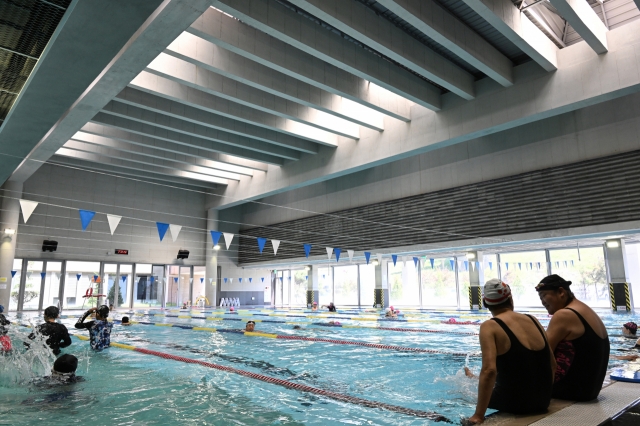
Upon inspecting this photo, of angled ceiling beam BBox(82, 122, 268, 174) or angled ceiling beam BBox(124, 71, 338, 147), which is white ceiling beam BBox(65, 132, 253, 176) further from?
angled ceiling beam BBox(124, 71, 338, 147)

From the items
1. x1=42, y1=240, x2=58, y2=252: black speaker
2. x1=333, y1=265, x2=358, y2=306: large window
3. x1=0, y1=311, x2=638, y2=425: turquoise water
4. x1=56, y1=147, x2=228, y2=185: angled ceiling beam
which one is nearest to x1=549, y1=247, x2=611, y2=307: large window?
x1=333, y1=265, x2=358, y2=306: large window

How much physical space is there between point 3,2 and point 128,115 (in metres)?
9.00

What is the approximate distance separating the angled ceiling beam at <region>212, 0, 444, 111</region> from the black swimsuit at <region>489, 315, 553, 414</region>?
24.3ft

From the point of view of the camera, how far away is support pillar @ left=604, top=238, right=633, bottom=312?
16.4 metres

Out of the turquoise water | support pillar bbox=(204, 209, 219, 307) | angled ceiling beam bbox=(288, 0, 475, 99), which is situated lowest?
the turquoise water

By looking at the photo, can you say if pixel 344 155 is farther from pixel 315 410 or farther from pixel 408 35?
pixel 315 410

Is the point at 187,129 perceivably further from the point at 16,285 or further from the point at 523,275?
the point at 523,275

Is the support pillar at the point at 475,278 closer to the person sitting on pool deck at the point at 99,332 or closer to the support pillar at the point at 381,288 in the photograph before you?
the support pillar at the point at 381,288

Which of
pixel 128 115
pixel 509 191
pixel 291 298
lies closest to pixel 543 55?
pixel 509 191

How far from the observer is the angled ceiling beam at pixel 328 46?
27.2ft

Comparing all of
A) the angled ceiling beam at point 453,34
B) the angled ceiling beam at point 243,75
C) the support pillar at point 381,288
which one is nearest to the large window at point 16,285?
the angled ceiling beam at point 243,75

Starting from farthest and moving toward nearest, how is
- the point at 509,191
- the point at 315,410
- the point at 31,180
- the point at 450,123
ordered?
the point at 31,180, the point at 509,191, the point at 450,123, the point at 315,410

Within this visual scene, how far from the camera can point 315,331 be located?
11914 millimetres

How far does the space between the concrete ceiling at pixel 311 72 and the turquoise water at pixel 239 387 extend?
4.36 meters
